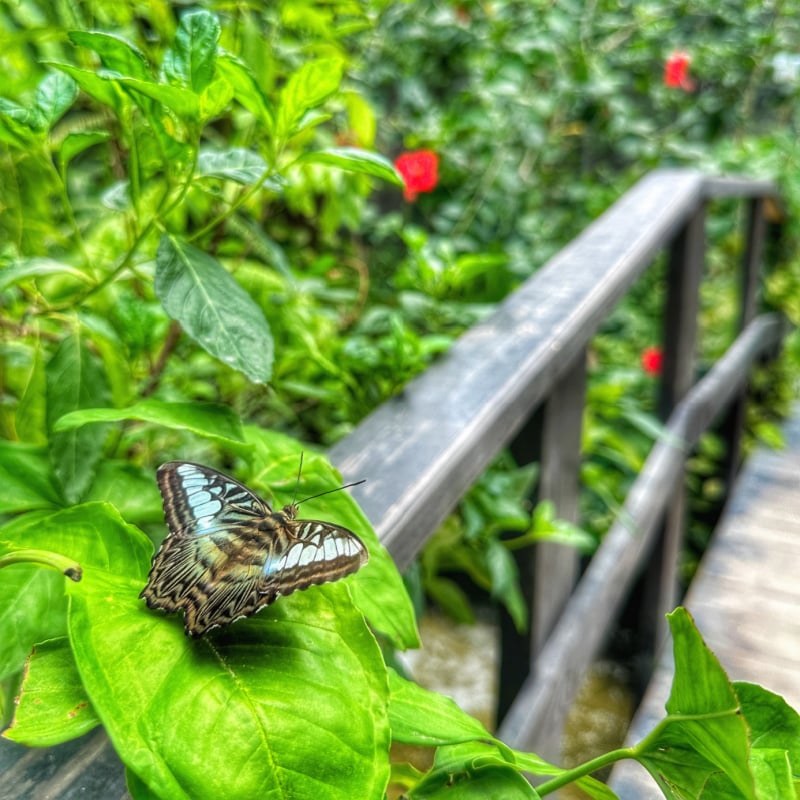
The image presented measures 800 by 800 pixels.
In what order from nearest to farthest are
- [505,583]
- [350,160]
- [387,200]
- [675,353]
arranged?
[350,160]
[505,583]
[675,353]
[387,200]

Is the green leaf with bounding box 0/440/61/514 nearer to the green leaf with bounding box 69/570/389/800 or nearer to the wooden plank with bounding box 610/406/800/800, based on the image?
the green leaf with bounding box 69/570/389/800

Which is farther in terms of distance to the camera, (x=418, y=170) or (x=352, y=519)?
(x=418, y=170)

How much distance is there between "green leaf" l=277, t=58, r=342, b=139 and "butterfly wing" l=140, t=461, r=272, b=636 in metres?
0.32

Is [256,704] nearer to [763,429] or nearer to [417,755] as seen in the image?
[417,755]

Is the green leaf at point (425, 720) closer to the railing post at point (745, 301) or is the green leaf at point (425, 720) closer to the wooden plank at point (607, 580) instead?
the wooden plank at point (607, 580)

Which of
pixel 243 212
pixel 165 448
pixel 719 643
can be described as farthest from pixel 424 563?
pixel 719 643

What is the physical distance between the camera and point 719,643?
195cm

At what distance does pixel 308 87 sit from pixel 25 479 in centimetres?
39

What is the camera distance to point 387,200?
2832 millimetres

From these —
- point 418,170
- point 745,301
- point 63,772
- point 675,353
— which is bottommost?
point 745,301

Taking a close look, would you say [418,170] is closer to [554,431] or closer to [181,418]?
[554,431]

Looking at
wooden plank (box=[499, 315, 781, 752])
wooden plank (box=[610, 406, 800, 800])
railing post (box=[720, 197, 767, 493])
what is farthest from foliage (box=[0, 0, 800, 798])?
railing post (box=[720, 197, 767, 493])

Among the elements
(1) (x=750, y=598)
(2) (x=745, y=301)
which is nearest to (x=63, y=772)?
(1) (x=750, y=598)

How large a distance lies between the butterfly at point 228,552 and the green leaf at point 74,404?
12 cm
